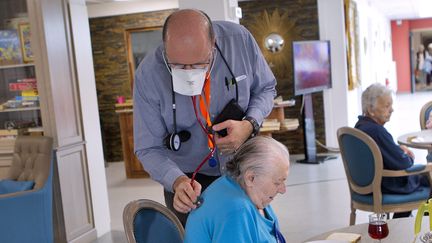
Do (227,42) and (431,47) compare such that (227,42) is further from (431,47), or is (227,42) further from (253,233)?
(431,47)

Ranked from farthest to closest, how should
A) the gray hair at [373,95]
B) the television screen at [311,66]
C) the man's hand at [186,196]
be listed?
the television screen at [311,66] → the gray hair at [373,95] → the man's hand at [186,196]

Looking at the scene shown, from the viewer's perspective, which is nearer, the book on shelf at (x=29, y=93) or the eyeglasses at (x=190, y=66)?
the eyeglasses at (x=190, y=66)

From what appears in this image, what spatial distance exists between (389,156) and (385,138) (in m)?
0.13

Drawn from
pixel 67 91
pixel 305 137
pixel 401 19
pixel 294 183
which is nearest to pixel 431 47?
pixel 401 19

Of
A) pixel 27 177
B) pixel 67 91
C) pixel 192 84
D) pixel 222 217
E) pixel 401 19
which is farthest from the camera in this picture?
pixel 401 19

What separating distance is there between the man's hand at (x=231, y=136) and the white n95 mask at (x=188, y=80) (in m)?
0.15

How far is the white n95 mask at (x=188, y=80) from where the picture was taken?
1708 millimetres

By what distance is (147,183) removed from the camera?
254 inches

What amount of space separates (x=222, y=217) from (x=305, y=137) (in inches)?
219

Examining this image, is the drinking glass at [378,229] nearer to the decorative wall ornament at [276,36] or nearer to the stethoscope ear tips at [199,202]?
the stethoscope ear tips at [199,202]

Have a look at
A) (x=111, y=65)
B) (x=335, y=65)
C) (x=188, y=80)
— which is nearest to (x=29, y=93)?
(x=188, y=80)

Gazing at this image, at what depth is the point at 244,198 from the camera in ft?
4.75

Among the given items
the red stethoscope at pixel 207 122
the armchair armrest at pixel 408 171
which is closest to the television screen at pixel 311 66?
the armchair armrest at pixel 408 171

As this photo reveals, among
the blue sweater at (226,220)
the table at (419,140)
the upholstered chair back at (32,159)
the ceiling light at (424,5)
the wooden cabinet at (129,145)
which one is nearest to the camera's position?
the blue sweater at (226,220)
